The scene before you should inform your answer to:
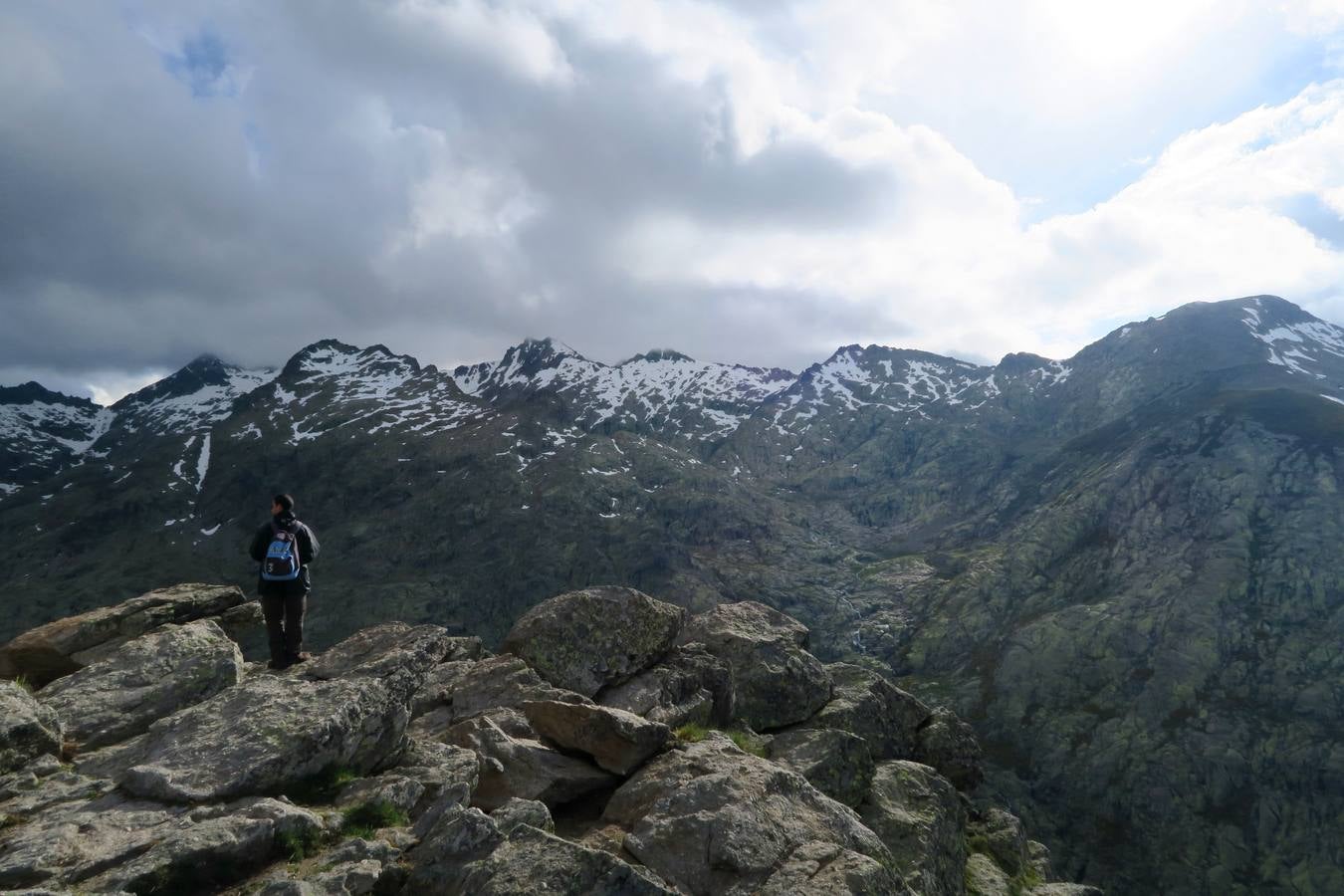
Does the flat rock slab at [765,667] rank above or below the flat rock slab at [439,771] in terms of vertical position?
below

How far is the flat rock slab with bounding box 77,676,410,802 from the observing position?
1250 centimetres

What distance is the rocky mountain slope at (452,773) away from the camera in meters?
11.0

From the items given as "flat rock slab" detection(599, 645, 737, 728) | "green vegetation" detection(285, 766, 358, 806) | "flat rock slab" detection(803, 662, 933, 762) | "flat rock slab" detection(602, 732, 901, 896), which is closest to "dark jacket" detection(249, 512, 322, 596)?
"green vegetation" detection(285, 766, 358, 806)

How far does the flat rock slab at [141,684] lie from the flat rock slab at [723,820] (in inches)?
406

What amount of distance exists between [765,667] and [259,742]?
17424mm

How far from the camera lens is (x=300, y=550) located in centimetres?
2050

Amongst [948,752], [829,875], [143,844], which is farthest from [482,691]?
[948,752]

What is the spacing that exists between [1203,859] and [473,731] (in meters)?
187

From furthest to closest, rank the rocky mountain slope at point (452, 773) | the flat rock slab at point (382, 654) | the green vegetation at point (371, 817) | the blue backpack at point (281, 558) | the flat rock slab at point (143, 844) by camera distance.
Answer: the blue backpack at point (281, 558)
the flat rock slab at point (382, 654)
the green vegetation at point (371, 817)
the rocky mountain slope at point (452, 773)
the flat rock slab at point (143, 844)

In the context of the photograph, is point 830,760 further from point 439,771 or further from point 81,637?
point 81,637

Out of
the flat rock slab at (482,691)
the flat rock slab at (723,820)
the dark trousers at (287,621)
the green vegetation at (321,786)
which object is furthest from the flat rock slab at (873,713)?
the dark trousers at (287,621)

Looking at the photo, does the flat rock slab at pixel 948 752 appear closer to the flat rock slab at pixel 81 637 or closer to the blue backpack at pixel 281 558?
the blue backpack at pixel 281 558

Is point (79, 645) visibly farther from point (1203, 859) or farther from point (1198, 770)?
point (1198, 770)

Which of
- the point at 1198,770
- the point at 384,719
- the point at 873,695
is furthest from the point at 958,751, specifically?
the point at 1198,770
